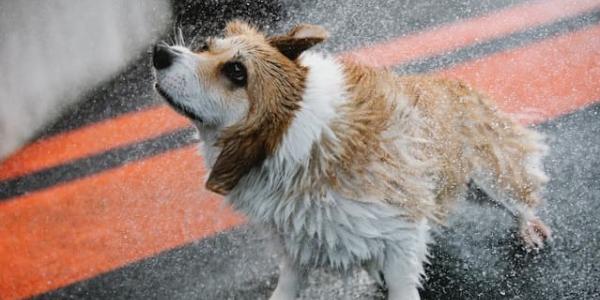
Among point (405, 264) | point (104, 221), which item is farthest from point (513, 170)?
point (104, 221)

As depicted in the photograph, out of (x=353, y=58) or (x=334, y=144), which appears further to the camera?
(x=353, y=58)

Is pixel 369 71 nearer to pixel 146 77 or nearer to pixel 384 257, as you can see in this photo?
pixel 384 257

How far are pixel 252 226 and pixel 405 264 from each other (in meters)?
0.64

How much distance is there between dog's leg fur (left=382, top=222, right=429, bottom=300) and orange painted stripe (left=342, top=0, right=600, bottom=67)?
1630mm

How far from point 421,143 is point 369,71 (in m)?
0.32

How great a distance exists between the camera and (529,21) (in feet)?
16.0

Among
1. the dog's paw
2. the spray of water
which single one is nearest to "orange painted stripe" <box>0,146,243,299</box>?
the spray of water

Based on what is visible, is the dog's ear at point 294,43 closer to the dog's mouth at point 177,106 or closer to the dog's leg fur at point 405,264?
the dog's mouth at point 177,106

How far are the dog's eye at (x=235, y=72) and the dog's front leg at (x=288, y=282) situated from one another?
1.10 metres

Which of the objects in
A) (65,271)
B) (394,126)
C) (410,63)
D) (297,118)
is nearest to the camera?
(297,118)

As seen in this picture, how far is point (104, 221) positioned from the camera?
425 cm

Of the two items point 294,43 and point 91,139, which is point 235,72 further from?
point 91,139

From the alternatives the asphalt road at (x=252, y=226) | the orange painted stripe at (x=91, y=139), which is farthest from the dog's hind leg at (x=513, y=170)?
the orange painted stripe at (x=91, y=139)

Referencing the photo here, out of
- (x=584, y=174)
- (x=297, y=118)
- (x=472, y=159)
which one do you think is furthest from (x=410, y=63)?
(x=297, y=118)
